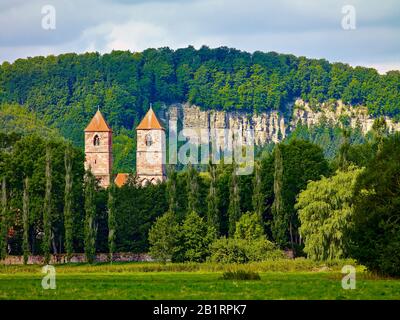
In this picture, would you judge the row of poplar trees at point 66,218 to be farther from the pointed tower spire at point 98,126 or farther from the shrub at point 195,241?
the pointed tower spire at point 98,126

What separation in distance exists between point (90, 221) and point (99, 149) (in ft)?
157

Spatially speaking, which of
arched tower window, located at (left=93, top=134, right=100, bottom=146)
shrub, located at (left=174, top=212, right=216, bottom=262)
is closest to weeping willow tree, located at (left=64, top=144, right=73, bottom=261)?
shrub, located at (left=174, top=212, right=216, bottom=262)

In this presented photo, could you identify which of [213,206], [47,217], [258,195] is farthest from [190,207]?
[47,217]

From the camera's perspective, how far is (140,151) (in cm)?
13262

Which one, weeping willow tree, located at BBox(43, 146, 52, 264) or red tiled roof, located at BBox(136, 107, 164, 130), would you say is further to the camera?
red tiled roof, located at BBox(136, 107, 164, 130)

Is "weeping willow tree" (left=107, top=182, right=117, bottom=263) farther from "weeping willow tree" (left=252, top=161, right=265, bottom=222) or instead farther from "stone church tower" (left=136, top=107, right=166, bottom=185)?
"stone church tower" (left=136, top=107, right=166, bottom=185)

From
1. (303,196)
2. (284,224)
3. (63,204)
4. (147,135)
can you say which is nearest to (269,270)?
(303,196)

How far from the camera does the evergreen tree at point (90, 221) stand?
273 ft

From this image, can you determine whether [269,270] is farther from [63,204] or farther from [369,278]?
[63,204]

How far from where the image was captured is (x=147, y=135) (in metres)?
134

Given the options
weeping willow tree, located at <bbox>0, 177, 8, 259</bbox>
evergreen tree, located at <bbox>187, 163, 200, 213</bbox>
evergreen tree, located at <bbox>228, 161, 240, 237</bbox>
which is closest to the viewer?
weeping willow tree, located at <bbox>0, 177, 8, 259</bbox>

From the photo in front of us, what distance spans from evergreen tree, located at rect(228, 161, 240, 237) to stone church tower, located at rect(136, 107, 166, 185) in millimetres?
44398

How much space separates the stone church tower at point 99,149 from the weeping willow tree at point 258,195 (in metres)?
45.5

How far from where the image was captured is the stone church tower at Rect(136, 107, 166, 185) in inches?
5172
